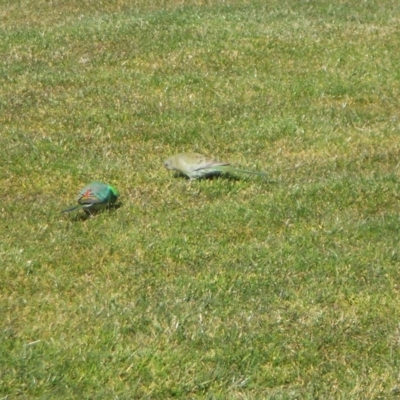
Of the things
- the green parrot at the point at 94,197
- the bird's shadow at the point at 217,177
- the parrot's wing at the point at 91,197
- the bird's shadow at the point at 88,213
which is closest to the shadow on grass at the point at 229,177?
the bird's shadow at the point at 217,177

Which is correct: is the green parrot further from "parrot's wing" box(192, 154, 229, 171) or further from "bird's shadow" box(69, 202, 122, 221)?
"parrot's wing" box(192, 154, 229, 171)

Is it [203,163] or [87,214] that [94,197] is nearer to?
[87,214]

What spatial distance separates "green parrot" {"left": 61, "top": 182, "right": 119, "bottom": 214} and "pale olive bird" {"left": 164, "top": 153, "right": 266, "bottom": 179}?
2.97 feet

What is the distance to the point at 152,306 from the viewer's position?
20.5 ft

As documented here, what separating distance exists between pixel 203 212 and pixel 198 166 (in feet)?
2.45

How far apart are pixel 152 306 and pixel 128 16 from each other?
9.10m

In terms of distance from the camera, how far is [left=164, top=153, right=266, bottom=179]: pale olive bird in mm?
8539

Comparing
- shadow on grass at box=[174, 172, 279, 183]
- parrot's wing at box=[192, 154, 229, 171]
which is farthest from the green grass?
parrot's wing at box=[192, 154, 229, 171]

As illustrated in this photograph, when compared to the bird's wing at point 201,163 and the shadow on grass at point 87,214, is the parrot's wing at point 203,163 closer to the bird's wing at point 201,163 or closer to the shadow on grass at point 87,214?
the bird's wing at point 201,163

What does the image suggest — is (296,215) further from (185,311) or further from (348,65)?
(348,65)

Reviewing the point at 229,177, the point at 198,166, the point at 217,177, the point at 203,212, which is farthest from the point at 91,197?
the point at 229,177

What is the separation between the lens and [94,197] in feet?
25.3

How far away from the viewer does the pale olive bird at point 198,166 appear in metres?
8.54

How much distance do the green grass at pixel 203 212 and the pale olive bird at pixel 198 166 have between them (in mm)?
105
